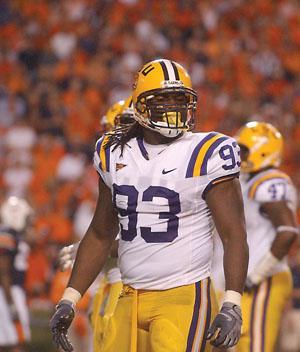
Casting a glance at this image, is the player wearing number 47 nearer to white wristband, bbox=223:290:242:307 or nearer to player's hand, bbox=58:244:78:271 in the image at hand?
white wristband, bbox=223:290:242:307

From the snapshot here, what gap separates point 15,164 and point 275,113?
296 centimetres

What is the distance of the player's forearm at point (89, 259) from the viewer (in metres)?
4.04

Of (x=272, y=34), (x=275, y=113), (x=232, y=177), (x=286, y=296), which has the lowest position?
(x=286, y=296)

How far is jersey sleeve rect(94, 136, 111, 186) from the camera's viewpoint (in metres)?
3.97

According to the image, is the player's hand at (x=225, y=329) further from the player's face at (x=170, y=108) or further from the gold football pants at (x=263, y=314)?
the gold football pants at (x=263, y=314)

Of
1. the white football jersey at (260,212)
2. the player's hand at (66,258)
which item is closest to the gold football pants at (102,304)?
the player's hand at (66,258)

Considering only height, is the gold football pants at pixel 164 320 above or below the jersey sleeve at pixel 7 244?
below

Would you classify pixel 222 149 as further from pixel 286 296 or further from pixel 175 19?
pixel 175 19

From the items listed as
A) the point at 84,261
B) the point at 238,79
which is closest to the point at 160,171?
the point at 84,261

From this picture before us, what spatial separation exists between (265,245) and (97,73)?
625 cm

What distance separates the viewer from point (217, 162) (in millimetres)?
3705

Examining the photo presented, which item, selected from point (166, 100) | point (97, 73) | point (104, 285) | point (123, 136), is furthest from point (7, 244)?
point (97, 73)

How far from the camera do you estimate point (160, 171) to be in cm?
380

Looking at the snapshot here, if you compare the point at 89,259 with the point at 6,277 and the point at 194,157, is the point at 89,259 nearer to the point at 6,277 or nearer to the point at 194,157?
the point at 194,157
